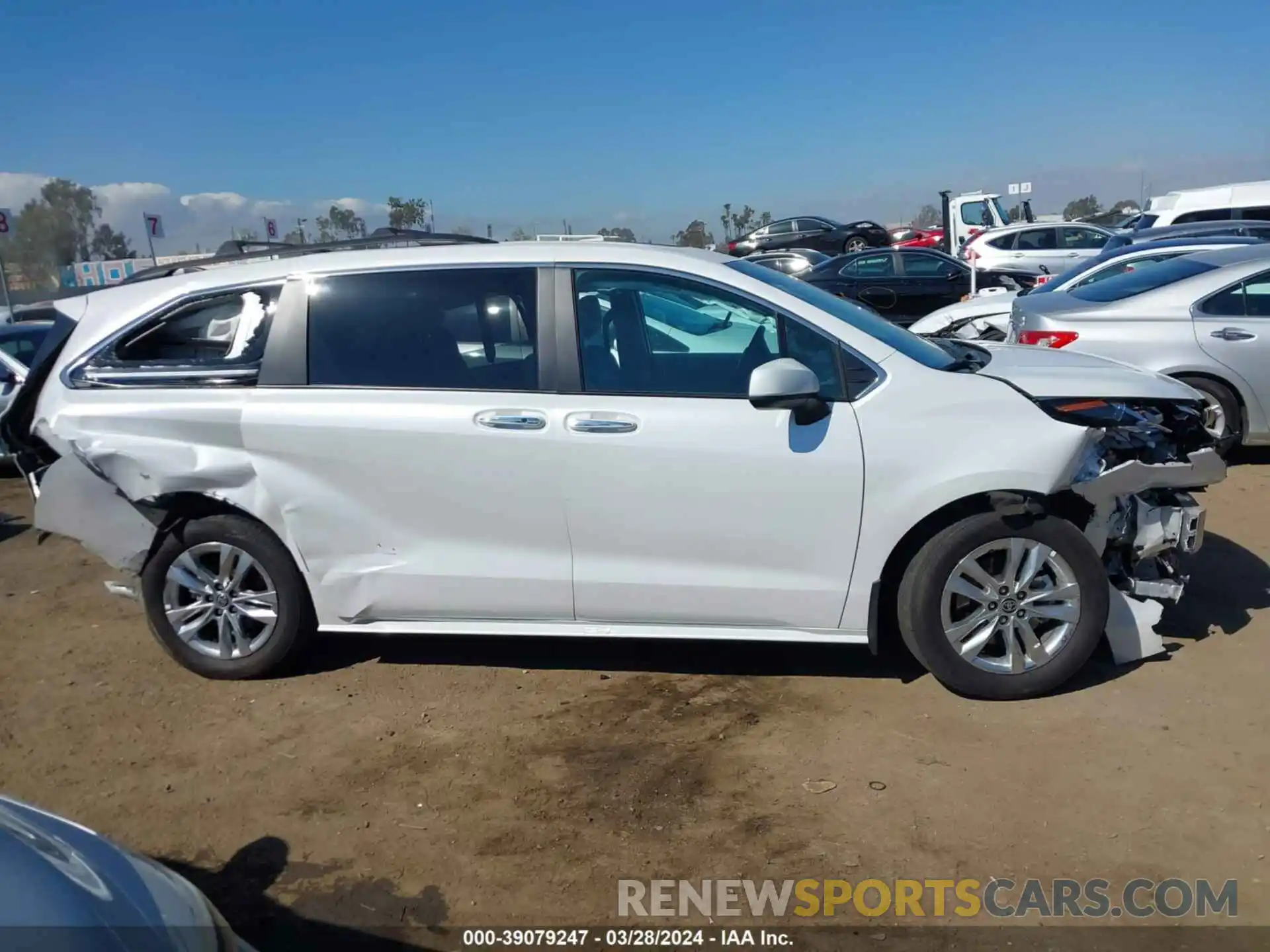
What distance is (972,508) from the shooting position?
396 cm

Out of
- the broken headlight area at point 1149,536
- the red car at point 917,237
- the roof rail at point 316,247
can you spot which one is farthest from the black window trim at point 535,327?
the red car at point 917,237

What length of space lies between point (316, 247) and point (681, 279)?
1.81 meters

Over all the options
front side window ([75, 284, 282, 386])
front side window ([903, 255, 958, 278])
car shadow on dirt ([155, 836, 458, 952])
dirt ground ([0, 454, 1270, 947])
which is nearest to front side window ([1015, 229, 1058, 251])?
front side window ([903, 255, 958, 278])

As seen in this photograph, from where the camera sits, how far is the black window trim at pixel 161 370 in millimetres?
4309

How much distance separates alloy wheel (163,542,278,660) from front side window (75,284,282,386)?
765 millimetres

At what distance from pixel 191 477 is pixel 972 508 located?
10.7 feet

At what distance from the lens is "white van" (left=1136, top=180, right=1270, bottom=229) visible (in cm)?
1778

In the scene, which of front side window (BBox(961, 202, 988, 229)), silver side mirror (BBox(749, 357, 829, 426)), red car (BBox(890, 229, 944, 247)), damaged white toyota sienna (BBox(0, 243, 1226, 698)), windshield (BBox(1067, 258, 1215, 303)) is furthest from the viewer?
red car (BBox(890, 229, 944, 247))

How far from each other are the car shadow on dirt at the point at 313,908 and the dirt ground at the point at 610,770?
1cm

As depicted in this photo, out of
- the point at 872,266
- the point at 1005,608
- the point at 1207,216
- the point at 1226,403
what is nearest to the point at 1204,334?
the point at 1226,403

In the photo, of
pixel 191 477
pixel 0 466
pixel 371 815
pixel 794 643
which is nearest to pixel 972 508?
pixel 794 643

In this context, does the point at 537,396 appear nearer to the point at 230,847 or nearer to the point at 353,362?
the point at 353,362

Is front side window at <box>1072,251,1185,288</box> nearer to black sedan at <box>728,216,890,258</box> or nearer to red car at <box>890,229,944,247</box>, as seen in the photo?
black sedan at <box>728,216,890,258</box>

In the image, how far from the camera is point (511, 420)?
4.00 meters
